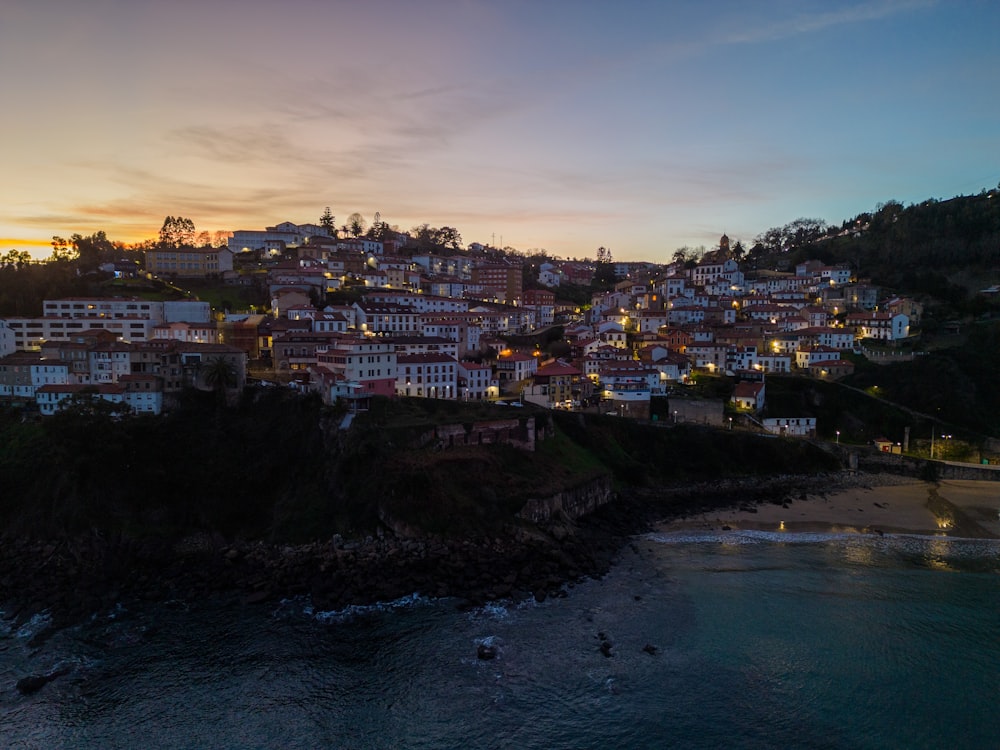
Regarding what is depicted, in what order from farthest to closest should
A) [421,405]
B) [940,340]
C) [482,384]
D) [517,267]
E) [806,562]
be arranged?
1. [517,267]
2. [940,340]
3. [482,384]
4. [421,405]
5. [806,562]

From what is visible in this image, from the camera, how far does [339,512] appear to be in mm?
28078

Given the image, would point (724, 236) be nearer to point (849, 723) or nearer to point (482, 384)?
point (482, 384)

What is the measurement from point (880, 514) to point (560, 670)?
81.2 feet

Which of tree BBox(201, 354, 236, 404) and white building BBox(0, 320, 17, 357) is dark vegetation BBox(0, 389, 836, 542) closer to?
tree BBox(201, 354, 236, 404)

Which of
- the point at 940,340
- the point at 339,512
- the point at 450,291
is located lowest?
the point at 339,512

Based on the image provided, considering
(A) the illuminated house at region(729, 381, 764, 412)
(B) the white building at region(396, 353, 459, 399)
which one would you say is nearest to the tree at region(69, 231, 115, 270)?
(B) the white building at region(396, 353, 459, 399)

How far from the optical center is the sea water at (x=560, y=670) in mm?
16234

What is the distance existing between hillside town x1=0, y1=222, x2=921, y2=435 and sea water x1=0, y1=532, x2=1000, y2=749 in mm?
14930

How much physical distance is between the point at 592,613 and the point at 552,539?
251 inches

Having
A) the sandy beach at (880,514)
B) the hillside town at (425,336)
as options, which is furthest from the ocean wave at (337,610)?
the sandy beach at (880,514)

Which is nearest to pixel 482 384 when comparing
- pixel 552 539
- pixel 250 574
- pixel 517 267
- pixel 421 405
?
pixel 421 405

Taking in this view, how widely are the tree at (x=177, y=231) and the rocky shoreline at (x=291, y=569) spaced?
72.1m

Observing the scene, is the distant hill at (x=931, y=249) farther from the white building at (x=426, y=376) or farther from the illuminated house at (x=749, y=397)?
the white building at (x=426, y=376)

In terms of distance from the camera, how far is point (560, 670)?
739 inches
